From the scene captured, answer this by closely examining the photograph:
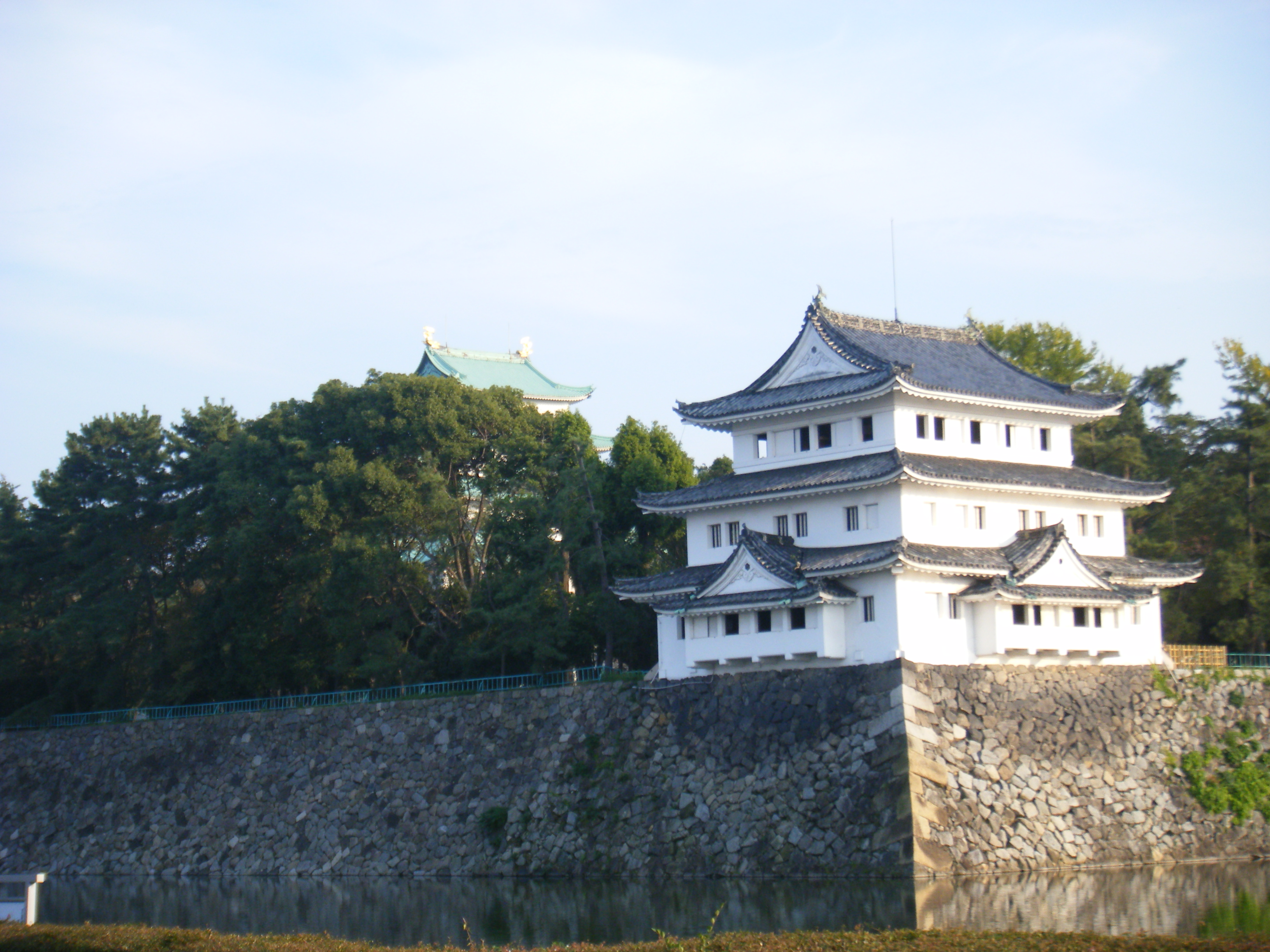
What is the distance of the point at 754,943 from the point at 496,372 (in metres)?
48.0

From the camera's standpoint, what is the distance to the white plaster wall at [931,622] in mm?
31922

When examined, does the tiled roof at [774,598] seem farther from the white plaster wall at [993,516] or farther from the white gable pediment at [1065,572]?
the white gable pediment at [1065,572]

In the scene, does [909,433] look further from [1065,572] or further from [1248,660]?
[1248,660]

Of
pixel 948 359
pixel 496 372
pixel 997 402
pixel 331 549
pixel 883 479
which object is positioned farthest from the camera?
pixel 496 372

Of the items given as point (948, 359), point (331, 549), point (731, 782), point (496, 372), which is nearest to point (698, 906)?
point (731, 782)

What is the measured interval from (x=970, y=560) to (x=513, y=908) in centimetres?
1257

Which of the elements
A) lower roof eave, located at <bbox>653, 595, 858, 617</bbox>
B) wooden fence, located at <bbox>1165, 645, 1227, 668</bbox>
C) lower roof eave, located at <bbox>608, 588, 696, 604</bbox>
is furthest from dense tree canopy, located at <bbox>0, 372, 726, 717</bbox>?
wooden fence, located at <bbox>1165, 645, 1227, 668</bbox>

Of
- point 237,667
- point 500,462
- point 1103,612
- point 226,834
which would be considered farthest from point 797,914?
point 237,667

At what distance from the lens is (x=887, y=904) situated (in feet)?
84.8

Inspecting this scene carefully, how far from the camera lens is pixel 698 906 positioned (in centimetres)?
2761

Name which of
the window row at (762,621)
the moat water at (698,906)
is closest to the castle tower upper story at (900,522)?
the window row at (762,621)

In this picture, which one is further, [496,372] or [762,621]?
[496,372]

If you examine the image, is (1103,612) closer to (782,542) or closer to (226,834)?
(782,542)

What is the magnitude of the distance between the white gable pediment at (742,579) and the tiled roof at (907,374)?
4356 millimetres
